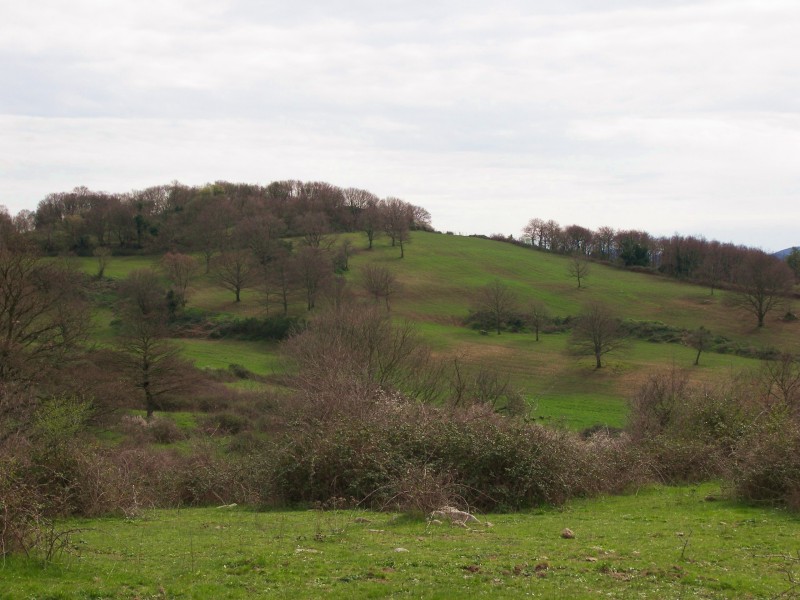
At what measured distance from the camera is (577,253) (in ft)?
429

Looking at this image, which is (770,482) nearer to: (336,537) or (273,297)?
(336,537)

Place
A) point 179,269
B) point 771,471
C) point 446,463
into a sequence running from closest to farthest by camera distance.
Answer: point 771,471 < point 446,463 < point 179,269

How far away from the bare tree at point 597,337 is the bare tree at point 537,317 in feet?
25.7

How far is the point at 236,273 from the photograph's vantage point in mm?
91062

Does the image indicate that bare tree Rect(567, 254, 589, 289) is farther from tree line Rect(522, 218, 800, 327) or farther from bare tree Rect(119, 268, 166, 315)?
bare tree Rect(119, 268, 166, 315)

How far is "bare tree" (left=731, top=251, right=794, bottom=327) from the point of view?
9081cm

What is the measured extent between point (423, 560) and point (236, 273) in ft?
273

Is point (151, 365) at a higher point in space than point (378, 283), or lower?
lower

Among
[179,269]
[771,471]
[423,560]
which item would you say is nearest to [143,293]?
[179,269]

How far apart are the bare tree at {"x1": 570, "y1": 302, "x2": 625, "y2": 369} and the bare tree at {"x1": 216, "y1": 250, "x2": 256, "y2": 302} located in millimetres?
40784

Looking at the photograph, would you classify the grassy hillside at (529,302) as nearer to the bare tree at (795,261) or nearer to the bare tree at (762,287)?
the bare tree at (762,287)

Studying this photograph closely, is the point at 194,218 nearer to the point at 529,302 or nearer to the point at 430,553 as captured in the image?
the point at 529,302

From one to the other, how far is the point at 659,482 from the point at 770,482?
222 inches

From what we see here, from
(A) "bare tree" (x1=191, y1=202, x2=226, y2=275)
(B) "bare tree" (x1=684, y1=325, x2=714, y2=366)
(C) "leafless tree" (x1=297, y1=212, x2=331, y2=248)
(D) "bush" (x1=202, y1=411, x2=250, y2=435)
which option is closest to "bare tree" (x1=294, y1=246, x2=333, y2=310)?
(C) "leafless tree" (x1=297, y1=212, x2=331, y2=248)
